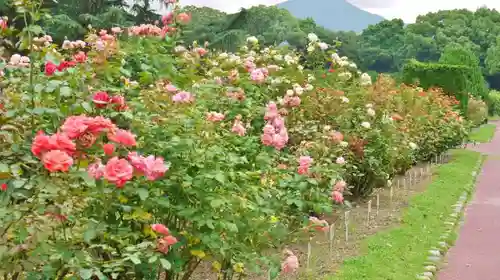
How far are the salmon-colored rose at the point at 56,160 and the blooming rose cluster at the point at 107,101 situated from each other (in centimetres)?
69

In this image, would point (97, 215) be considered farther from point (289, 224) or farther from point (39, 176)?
point (289, 224)

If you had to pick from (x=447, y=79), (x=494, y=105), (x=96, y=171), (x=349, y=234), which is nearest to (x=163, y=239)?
(x=96, y=171)

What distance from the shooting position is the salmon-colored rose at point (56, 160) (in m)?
2.03

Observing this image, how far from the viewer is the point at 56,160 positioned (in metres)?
2.04

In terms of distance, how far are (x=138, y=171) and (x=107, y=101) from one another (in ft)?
2.05

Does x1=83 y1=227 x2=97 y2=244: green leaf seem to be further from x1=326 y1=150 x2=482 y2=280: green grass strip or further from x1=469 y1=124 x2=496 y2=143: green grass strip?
x1=469 y1=124 x2=496 y2=143: green grass strip

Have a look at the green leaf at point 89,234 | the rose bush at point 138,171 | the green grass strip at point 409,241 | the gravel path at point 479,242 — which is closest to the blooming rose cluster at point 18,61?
the rose bush at point 138,171

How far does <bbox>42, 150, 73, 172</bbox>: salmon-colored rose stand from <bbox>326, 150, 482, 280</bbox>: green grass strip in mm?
3554

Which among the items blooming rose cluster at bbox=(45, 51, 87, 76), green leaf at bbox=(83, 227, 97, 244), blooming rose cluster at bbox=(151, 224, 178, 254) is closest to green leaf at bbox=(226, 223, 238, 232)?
blooming rose cluster at bbox=(151, 224, 178, 254)

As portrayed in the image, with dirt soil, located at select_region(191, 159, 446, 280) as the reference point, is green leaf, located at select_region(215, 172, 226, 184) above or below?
above

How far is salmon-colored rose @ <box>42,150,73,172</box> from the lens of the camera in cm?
203

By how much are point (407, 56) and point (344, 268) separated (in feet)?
186

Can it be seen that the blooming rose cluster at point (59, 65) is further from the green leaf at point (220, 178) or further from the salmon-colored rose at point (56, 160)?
the salmon-colored rose at point (56, 160)

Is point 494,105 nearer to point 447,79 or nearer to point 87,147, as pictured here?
point 447,79
